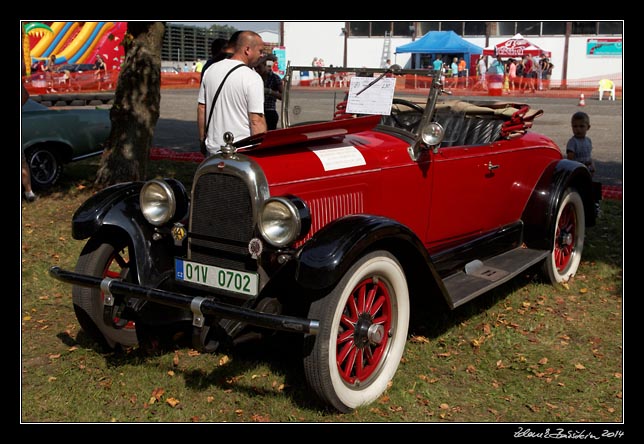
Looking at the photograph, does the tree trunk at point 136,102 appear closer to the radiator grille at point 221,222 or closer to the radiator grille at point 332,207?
the radiator grille at point 221,222

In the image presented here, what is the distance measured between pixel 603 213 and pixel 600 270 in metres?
2.08

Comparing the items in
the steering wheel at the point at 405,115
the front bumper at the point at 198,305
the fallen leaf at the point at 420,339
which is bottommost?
the fallen leaf at the point at 420,339

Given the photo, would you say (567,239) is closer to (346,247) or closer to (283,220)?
(346,247)

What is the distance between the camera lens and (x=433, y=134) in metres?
4.26

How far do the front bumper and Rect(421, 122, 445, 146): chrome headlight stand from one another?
1.64m

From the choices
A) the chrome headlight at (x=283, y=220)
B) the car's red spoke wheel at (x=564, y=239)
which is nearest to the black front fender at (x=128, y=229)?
the chrome headlight at (x=283, y=220)

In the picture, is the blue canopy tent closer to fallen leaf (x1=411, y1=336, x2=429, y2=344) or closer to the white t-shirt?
the white t-shirt

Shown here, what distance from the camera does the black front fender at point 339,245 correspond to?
10.6ft

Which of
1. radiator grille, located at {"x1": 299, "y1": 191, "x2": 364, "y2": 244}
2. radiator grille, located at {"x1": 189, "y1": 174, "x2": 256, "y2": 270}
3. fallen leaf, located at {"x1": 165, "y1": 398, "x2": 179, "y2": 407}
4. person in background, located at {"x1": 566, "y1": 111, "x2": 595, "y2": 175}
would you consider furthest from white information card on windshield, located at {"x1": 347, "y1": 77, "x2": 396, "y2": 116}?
person in background, located at {"x1": 566, "y1": 111, "x2": 595, "y2": 175}

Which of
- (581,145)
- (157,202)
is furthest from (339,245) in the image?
(581,145)

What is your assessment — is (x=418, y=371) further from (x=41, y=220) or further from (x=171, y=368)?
(x=41, y=220)

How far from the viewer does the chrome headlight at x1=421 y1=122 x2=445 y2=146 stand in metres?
4.25

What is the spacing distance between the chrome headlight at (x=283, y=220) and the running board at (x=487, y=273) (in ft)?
3.92

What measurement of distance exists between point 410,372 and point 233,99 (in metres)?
2.37
